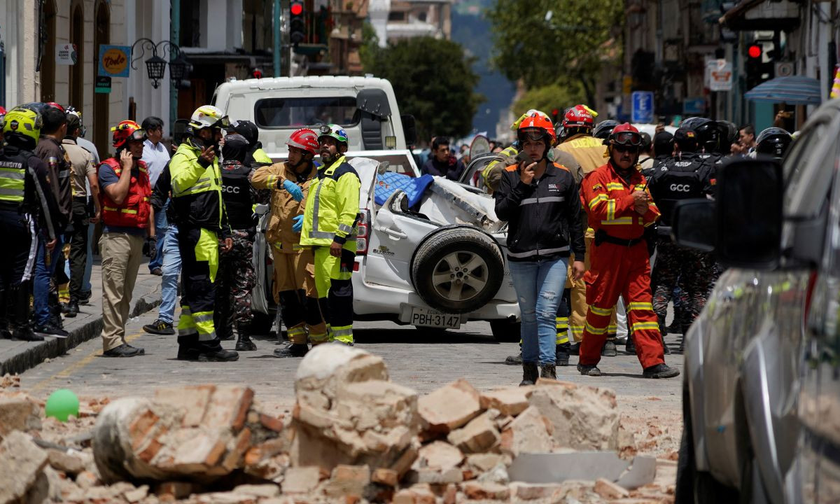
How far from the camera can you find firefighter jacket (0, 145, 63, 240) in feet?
40.4

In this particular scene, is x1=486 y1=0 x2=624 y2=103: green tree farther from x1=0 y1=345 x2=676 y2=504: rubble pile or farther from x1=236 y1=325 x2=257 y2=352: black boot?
x1=0 y1=345 x2=676 y2=504: rubble pile

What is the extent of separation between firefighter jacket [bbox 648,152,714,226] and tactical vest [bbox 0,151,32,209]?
16.6 feet

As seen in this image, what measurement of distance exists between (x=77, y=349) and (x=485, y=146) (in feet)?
53.7

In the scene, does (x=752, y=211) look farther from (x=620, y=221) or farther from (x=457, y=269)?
(x=457, y=269)

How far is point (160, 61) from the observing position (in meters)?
30.1

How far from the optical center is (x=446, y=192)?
14625 mm

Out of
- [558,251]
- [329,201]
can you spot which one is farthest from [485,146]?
[558,251]

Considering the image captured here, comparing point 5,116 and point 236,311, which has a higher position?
point 5,116

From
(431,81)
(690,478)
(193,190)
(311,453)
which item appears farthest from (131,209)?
(431,81)

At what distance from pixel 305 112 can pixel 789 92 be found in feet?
32.2

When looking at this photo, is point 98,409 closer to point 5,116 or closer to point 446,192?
point 5,116

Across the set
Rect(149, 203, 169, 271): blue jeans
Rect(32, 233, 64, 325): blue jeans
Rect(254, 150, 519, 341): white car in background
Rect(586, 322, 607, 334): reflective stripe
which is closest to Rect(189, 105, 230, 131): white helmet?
Rect(254, 150, 519, 341): white car in background

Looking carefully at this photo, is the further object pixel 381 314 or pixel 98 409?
pixel 381 314

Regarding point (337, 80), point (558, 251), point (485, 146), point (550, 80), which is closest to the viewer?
point (558, 251)
